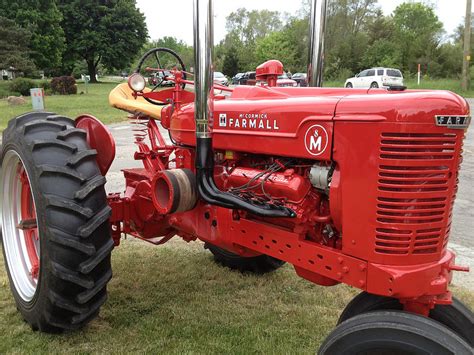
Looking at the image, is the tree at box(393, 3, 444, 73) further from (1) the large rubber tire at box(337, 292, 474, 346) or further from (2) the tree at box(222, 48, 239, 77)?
(1) the large rubber tire at box(337, 292, 474, 346)

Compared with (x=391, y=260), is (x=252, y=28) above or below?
above

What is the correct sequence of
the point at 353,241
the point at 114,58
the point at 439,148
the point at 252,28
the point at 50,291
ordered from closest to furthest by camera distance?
1. the point at 439,148
2. the point at 353,241
3. the point at 50,291
4. the point at 114,58
5. the point at 252,28

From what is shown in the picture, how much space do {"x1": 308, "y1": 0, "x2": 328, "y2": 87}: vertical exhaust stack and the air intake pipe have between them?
0.83 metres

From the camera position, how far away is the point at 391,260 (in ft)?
6.21

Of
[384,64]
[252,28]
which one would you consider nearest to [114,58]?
[252,28]

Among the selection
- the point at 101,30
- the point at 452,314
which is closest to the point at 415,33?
the point at 101,30

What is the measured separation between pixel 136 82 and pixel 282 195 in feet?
5.29

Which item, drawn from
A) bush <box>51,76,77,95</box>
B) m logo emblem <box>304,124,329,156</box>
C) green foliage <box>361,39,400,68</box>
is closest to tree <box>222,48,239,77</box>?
green foliage <box>361,39,400,68</box>

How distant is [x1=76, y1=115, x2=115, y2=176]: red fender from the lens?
2995 millimetres

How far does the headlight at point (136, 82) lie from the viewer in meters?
3.33

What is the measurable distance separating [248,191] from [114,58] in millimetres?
48172

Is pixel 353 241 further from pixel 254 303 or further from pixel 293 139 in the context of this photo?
pixel 254 303

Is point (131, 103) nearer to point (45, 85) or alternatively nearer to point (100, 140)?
point (100, 140)

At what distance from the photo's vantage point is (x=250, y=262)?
3.77 meters
